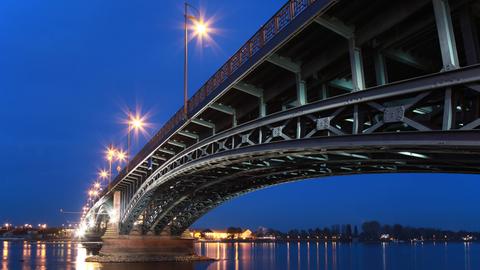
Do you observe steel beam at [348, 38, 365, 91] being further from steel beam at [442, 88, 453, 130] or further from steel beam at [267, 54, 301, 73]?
steel beam at [267, 54, 301, 73]

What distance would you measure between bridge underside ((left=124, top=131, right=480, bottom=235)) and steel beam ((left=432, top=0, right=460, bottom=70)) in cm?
156

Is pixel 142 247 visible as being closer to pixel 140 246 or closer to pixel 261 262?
pixel 140 246

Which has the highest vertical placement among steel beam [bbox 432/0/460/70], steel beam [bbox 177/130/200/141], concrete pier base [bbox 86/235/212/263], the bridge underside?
steel beam [bbox 177/130/200/141]

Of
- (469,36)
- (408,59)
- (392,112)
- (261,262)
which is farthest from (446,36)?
(261,262)

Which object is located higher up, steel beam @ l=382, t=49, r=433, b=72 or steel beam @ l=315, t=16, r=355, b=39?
steel beam @ l=315, t=16, r=355, b=39

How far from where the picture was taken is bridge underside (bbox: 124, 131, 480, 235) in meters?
12.1

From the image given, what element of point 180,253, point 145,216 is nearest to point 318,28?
point 145,216

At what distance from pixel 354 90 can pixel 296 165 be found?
12.4 meters

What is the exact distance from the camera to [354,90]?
1359cm

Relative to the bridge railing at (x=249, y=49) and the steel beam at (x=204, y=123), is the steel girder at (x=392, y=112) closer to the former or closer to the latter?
the bridge railing at (x=249, y=49)

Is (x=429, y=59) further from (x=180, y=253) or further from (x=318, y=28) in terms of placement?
(x=180, y=253)

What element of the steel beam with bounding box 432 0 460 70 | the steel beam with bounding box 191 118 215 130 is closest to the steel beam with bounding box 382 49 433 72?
the steel beam with bounding box 432 0 460 70

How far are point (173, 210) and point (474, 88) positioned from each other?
4211cm

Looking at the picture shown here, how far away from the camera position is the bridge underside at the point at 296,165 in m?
12.1
